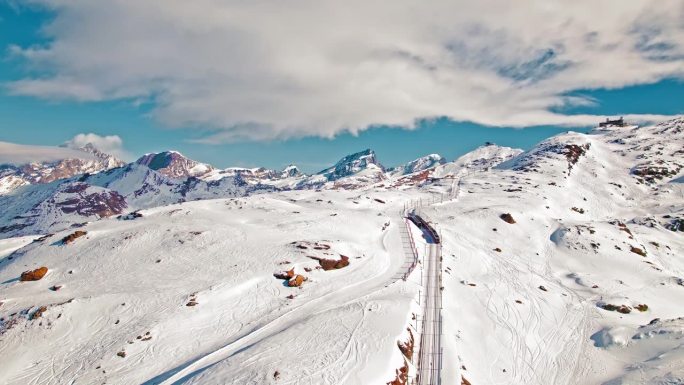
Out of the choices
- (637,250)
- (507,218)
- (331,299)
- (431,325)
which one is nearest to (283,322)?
(331,299)

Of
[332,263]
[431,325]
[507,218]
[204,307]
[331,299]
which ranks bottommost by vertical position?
[431,325]

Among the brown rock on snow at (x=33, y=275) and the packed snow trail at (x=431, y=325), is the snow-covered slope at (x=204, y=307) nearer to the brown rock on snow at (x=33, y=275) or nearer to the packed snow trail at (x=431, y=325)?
the brown rock on snow at (x=33, y=275)

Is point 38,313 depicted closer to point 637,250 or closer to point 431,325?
point 431,325

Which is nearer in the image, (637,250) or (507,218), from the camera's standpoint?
(637,250)

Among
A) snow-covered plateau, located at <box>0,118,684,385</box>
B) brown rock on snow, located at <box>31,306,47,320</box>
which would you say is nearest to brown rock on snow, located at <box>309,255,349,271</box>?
snow-covered plateau, located at <box>0,118,684,385</box>

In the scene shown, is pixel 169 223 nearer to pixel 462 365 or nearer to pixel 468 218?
pixel 462 365

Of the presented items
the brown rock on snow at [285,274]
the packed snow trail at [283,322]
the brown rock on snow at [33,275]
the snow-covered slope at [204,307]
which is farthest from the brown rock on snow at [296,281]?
the brown rock on snow at [33,275]

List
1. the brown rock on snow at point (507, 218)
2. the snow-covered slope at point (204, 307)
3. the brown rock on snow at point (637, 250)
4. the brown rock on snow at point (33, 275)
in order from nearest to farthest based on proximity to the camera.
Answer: the snow-covered slope at point (204, 307)
the brown rock on snow at point (33, 275)
the brown rock on snow at point (637, 250)
the brown rock on snow at point (507, 218)

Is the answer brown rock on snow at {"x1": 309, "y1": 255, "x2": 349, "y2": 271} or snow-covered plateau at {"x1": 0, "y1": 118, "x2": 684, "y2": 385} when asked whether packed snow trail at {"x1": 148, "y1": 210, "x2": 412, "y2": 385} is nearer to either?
snow-covered plateau at {"x1": 0, "y1": 118, "x2": 684, "y2": 385}
